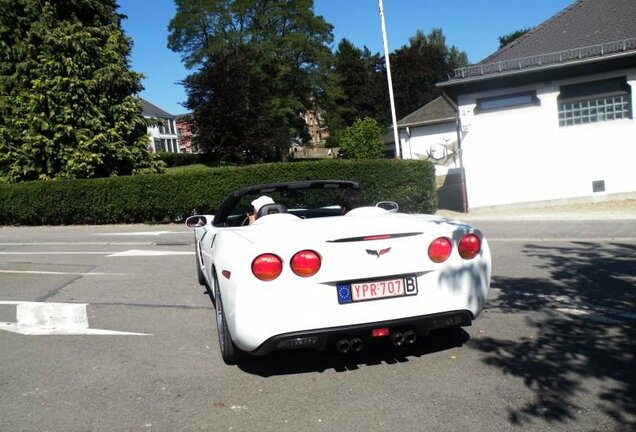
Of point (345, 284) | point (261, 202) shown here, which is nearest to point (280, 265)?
point (345, 284)

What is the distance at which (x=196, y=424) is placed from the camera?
3447mm

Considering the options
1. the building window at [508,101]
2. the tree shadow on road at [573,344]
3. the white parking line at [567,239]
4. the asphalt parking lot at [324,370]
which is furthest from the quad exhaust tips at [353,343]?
the building window at [508,101]

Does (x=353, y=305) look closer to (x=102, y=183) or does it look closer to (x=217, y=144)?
(x=102, y=183)

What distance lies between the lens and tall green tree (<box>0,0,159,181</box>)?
2209 cm

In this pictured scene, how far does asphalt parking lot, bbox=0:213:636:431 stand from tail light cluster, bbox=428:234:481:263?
32.9 inches

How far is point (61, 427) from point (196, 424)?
862mm

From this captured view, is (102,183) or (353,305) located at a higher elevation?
(102,183)

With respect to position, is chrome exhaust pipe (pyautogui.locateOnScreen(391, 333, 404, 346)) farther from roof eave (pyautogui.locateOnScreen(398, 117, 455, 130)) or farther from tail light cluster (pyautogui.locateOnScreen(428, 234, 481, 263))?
roof eave (pyautogui.locateOnScreen(398, 117, 455, 130))

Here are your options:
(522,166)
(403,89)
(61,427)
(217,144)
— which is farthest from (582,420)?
(403,89)

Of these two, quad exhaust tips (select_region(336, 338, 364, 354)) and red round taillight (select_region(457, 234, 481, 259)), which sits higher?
red round taillight (select_region(457, 234, 481, 259))

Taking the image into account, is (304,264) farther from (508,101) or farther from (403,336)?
(508,101)

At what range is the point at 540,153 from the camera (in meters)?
16.4

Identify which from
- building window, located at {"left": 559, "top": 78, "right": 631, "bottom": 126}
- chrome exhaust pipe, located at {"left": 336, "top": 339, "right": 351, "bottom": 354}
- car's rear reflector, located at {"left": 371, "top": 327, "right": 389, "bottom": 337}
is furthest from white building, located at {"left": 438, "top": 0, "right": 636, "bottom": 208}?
chrome exhaust pipe, located at {"left": 336, "top": 339, "right": 351, "bottom": 354}

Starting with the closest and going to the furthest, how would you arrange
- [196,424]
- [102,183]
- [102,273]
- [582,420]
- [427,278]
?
1. [582,420]
2. [196,424]
3. [427,278]
4. [102,273]
5. [102,183]
